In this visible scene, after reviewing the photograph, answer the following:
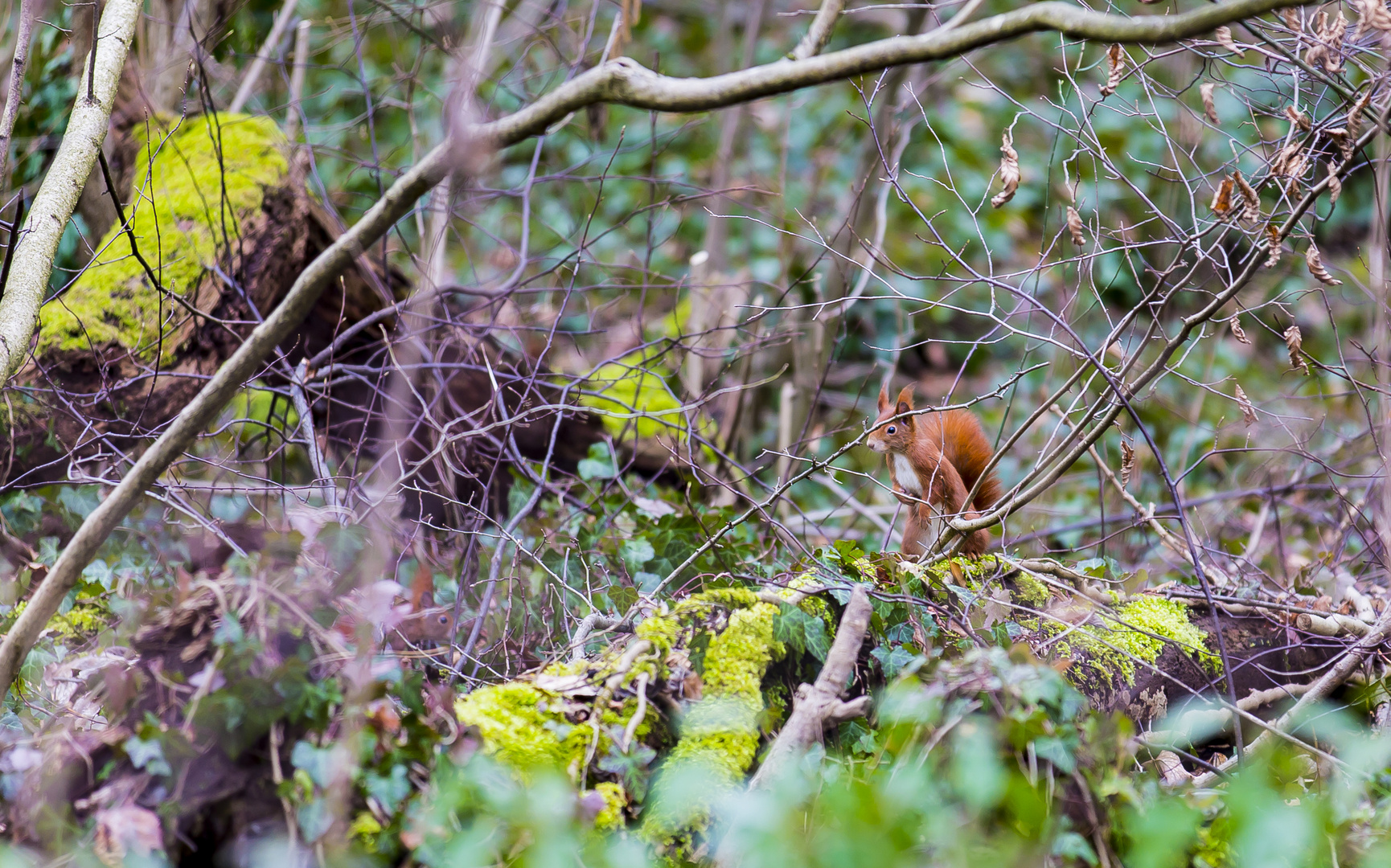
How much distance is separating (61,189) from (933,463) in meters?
2.61

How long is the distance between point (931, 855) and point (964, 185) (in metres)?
7.34

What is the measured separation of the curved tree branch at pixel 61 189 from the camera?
2213 mm

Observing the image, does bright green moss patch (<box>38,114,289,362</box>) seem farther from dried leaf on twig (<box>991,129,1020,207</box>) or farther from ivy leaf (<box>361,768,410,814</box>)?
dried leaf on twig (<box>991,129,1020,207</box>)

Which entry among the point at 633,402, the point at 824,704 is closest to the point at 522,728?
the point at 824,704

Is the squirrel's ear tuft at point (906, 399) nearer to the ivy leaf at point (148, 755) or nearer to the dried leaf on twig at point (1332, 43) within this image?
the dried leaf on twig at point (1332, 43)

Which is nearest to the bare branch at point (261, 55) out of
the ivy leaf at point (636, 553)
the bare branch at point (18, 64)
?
the bare branch at point (18, 64)

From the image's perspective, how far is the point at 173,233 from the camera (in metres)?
3.65

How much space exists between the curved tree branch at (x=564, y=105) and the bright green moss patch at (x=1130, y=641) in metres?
1.33

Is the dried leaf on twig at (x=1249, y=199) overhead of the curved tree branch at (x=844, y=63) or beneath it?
beneath

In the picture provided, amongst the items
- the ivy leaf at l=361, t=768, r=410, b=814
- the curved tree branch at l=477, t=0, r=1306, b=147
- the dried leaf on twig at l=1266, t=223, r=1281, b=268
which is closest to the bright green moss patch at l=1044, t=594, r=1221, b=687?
the dried leaf on twig at l=1266, t=223, r=1281, b=268

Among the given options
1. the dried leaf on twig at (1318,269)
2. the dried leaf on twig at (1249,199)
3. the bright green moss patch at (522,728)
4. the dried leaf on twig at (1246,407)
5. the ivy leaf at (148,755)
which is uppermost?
the dried leaf on twig at (1249,199)

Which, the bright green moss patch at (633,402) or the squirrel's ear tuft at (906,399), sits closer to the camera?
the squirrel's ear tuft at (906,399)

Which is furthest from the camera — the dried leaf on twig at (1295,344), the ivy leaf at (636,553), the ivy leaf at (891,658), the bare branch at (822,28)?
the bare branch at (822,28)

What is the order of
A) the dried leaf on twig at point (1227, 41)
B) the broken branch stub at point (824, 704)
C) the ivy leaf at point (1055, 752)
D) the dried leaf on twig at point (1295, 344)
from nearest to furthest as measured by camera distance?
the ivy leaf at point (1055, 752) < the broken branch stub at point (824, 704) < the dried leaf on twig at point (1227, 41) < the dried leaf on twig at point (1295, 344)
